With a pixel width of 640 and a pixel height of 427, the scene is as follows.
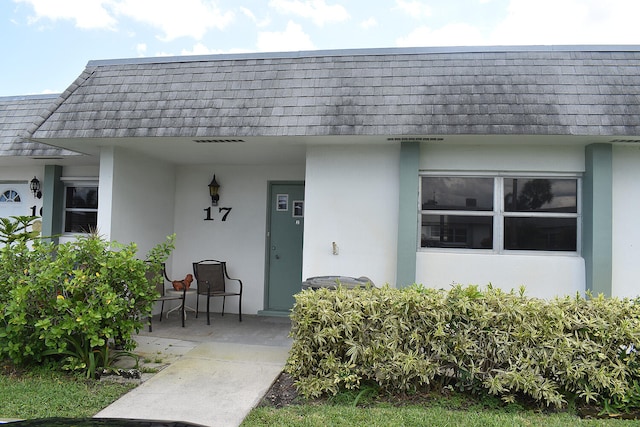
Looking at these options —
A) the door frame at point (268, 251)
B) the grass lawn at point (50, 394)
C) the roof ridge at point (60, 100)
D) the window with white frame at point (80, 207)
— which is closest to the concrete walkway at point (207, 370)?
the grass lawn at point (50, 394)

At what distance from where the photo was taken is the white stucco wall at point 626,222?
5.47 metres

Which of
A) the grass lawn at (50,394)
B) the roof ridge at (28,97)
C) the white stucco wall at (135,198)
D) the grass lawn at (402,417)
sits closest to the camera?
the grass lawn at (402,417)

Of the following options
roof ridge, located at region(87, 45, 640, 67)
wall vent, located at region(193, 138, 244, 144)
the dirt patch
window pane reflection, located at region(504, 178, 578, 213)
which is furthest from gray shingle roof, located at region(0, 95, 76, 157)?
window pane reflection, located at region(504, 178, 578, 213)

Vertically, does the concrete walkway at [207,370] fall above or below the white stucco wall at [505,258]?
below

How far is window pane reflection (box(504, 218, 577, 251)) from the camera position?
5738 mm

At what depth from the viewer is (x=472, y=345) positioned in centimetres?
382

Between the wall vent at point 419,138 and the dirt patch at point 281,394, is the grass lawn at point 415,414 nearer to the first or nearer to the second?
the dirt patch at point 281,394

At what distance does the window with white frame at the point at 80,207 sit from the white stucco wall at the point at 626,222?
8584 millimetres

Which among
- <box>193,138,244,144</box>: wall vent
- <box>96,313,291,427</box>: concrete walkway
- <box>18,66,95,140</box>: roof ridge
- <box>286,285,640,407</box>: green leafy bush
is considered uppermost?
<box>18,66,95,140</box>: roof ridge

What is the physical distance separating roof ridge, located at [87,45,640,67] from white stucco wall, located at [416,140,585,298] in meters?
1.44

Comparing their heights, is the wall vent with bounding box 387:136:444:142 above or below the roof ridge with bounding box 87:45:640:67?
below

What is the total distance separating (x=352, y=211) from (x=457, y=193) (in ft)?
4.86

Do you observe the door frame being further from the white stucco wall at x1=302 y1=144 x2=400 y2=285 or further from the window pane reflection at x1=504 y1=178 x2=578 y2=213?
the window pane reflection at x1=504 y1=178 x2=578 y2=213

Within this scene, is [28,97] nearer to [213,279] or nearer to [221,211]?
[221,211]
